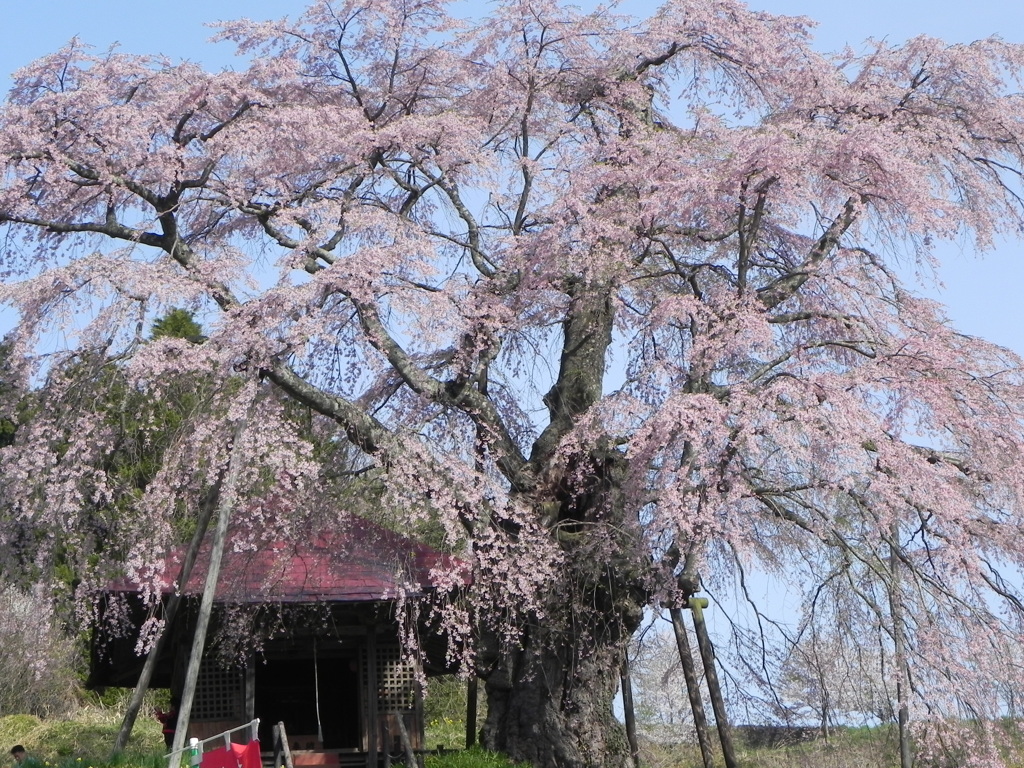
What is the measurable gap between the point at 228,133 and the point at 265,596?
506 cm

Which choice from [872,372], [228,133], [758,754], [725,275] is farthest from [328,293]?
[758,754]

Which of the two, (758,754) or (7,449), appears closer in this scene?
(7,449)

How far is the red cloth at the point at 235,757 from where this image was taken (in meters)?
8.74

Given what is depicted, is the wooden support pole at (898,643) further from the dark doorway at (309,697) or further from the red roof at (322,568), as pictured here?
the dark doorway at (309,697)

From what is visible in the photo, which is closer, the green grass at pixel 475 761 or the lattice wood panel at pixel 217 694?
the green grass at pixel 475 761

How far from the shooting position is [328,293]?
11.6 m

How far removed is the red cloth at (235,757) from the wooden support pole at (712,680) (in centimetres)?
436

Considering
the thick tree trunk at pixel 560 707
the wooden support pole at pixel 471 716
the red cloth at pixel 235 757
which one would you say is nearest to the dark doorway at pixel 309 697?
the wooden support pole at pixel 471 716

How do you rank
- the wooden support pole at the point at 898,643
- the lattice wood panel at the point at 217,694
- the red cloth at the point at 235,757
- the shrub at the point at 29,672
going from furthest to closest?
1. the shrub at the point at 29,672
2. the lattice wood panel at the point at 217,694
3. the wooden support pole at the point at 898,643
4. the red cloth at the point at 235,757

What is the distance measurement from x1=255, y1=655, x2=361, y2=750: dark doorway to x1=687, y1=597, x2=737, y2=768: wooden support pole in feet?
24.9

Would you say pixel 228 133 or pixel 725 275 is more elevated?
pixel 228 133

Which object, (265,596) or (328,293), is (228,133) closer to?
(328,293)

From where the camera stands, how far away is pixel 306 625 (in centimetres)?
1416

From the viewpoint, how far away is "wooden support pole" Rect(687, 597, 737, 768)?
1100 cm
